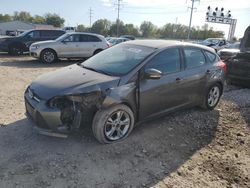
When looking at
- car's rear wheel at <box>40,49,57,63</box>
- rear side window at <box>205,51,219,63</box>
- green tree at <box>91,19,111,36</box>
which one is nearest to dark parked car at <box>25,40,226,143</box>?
rear side window at <box>205,51,219,63</box>

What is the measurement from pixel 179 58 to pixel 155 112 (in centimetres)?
115

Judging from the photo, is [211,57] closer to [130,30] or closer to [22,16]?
[130,30]

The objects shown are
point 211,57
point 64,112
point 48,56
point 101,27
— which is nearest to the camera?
point 64,112

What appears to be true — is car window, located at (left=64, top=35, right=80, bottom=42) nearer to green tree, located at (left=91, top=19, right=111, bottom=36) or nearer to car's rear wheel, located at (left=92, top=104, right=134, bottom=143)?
car's rear wheel, located at (left=92, top=104, right=134, bottom=143)

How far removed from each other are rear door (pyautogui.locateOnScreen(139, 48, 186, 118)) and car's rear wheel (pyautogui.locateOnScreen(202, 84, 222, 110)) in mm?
908

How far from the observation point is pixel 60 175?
3.59 meters

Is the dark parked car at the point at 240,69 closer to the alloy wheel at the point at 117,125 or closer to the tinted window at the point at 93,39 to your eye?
the alloy wheel at the point at 117,125

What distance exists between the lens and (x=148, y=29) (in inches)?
4247

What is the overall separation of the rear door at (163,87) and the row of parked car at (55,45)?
958 centimetres

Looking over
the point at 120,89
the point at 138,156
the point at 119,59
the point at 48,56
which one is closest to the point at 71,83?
the point at 120,89

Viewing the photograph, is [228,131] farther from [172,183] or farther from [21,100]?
[21,100]

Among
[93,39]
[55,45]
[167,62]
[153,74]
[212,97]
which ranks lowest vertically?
[212,97]

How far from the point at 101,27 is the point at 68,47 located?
80.4 meters

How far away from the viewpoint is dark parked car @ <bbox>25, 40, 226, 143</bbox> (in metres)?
4.09
